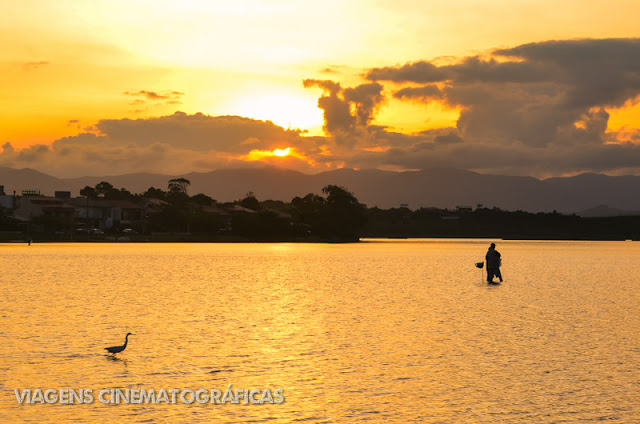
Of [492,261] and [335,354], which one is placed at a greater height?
[492,261]

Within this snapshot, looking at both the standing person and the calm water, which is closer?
the calm water

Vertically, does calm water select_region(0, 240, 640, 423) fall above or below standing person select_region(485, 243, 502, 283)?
below

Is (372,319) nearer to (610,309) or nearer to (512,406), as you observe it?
(610,309)

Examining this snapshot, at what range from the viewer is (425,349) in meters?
31.3

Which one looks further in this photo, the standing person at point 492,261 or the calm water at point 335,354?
the standing person at point 492,261

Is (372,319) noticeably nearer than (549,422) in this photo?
No

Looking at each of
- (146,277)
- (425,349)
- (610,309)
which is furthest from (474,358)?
(146,277)

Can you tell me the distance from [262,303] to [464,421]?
33.3 meters

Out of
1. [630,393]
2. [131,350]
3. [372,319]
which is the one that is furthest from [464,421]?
[372,319]

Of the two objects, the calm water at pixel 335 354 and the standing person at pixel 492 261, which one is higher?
the standing person at pixel 492 261

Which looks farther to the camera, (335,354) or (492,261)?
(492,261)

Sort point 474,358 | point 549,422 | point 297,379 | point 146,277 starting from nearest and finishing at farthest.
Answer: point 549,422 → point 297,379 → point 474,358 → point 146,277

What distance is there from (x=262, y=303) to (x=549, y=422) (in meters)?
33.9

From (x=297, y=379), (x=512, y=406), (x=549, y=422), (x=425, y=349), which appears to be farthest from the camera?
(x=425, y=349)
